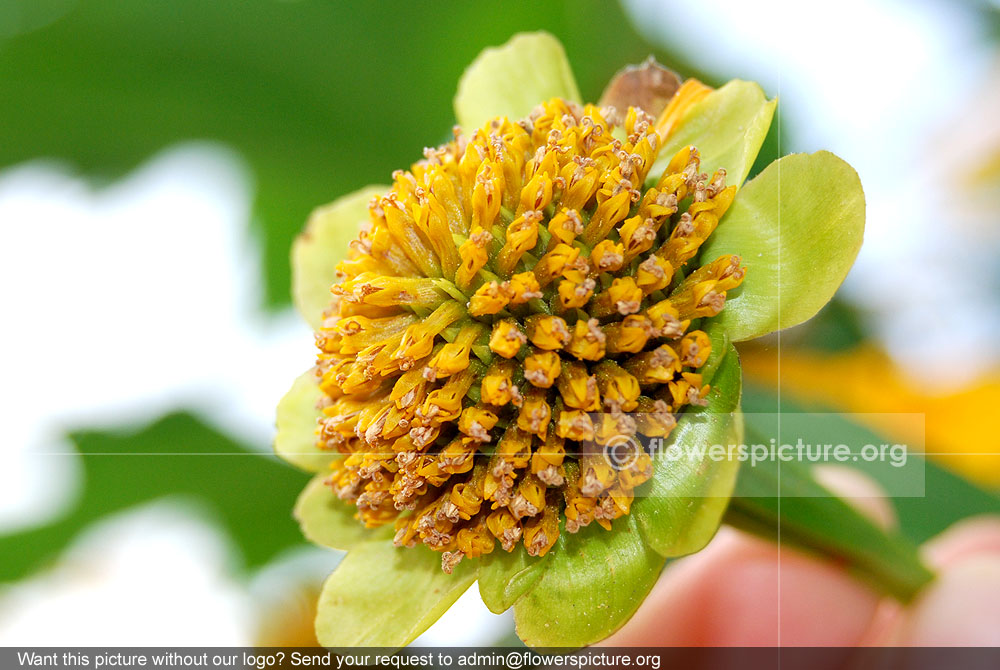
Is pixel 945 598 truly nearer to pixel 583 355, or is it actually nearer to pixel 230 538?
pixel 583 355

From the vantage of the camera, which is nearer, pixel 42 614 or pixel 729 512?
pixel 729 512

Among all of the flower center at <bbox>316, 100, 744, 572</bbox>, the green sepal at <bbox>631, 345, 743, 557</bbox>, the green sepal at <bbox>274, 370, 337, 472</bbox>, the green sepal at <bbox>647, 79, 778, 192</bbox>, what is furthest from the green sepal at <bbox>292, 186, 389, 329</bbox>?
the green sepal at <bbox>631, 345, 743, 557</bbox>

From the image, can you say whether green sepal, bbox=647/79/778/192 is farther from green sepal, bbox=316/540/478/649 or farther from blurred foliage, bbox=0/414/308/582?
blurred foliage, bbox=0/414/308/582

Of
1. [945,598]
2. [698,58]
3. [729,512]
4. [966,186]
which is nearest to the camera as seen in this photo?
[729,512]

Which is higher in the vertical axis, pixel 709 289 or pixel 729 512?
pixel 709 289

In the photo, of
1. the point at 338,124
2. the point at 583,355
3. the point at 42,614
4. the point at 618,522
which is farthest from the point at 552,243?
A: the point at 42,614

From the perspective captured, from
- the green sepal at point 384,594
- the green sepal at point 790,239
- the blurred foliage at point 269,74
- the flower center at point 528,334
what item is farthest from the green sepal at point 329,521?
the blurred foliage at point 269,74
